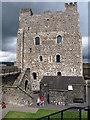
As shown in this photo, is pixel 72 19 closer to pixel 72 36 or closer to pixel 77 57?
pixel 72 36

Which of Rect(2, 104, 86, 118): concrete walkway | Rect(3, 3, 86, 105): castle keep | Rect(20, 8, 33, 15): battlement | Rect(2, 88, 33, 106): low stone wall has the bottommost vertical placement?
Rect(2, 104, 86, 118): concrete walkway

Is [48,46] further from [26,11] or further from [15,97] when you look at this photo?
[15,97]

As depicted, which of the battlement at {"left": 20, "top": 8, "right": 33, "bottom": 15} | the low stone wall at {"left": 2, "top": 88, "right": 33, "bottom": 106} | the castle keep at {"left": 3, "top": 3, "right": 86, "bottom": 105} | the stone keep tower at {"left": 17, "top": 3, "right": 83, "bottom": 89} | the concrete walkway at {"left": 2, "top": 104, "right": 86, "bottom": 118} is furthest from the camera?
the battlement at {"left": 20, "top": 8, "right": 33, "bottom": 15}

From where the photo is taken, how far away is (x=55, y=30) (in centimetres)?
2111

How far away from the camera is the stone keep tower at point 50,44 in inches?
803

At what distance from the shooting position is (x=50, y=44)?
21141mm

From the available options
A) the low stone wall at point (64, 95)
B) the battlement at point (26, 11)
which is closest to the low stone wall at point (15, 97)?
the low stone wall at point (64, 95)

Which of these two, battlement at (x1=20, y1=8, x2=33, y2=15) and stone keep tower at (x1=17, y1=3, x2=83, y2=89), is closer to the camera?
stone keep tower at (x1=17, y1=3, x2=83, y2=89)

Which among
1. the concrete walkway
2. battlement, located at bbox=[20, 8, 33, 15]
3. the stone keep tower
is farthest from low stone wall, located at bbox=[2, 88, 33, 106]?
battlement, located at bbox=[20, 8, 33, 15]

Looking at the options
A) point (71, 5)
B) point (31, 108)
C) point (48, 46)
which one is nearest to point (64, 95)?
point (31, 108)

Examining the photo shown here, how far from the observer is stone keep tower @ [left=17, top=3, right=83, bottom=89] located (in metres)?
20.4

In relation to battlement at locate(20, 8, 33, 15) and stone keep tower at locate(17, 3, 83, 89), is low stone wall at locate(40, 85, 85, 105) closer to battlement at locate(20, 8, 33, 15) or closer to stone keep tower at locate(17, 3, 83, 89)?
stone keep tower at locate(17, 3, 83, 89)

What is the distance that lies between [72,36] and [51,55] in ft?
15.4

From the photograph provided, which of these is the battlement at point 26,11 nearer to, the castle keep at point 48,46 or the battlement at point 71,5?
the castle keep at point 48,46
